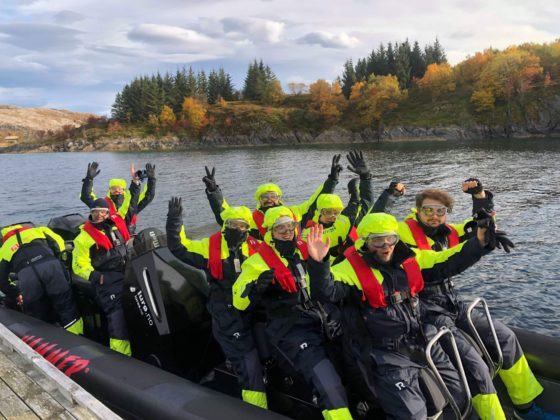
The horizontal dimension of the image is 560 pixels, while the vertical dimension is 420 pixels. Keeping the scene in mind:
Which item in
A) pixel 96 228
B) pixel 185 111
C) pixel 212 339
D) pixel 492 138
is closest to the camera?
pixel 212 339

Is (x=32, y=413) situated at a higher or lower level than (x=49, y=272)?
lower

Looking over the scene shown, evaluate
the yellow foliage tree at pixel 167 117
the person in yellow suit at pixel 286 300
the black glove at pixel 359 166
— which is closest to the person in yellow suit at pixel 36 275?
the person in yellow suit at pixel 286 300

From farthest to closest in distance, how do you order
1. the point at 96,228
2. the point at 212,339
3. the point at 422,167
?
the point at 422,167 < the point at 96,228 < the point at 212,339

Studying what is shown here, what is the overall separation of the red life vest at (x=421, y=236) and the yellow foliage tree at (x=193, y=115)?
7194 centimetres

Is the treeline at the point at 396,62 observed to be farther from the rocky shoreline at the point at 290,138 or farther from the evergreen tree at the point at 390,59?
the rocky shoreline at the point at 290,138

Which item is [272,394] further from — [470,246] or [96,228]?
[96,228]

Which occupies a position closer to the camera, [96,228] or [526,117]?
[96,228]

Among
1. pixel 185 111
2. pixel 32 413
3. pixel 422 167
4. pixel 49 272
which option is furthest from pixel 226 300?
pixel 185 111

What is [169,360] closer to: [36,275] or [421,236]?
[36,275]

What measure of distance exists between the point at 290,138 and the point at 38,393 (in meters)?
63.1

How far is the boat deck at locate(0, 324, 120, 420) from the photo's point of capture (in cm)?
318

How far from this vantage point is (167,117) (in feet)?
Result: 257

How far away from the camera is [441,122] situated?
180ft

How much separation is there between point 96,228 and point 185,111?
76.6 metres
